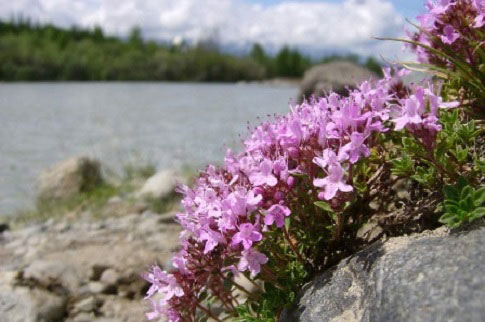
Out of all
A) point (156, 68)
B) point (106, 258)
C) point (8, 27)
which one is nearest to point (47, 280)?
point (106, 258)

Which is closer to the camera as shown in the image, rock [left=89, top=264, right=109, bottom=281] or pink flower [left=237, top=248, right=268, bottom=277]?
pink flower [left=237, top=248, right=268, bottom=277]

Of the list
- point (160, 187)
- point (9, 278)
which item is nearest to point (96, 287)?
point (9, 278)

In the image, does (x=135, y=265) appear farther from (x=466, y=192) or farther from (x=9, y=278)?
(x=466, y=192)

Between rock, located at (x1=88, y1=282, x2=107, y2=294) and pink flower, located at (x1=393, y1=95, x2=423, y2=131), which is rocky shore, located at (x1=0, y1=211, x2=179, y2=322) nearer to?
rock, located at (x1=88, y1=282, x2=107, y2=294)

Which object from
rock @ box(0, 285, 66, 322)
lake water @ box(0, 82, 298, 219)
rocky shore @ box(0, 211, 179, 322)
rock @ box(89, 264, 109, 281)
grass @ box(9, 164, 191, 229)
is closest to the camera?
rock @ box(0, 285, 66, 322)

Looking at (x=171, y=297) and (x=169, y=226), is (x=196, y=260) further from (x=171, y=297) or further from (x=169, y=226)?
(x=169, y=226)

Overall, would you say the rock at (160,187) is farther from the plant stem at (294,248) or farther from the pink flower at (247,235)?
the pink flower at (247,235)

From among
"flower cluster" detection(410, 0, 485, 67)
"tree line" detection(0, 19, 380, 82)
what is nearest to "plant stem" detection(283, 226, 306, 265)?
"flower cluster" detection(410, 0, 485, 67)

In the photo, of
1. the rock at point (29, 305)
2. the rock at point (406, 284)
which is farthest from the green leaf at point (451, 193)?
the rock at point (29, 305)
